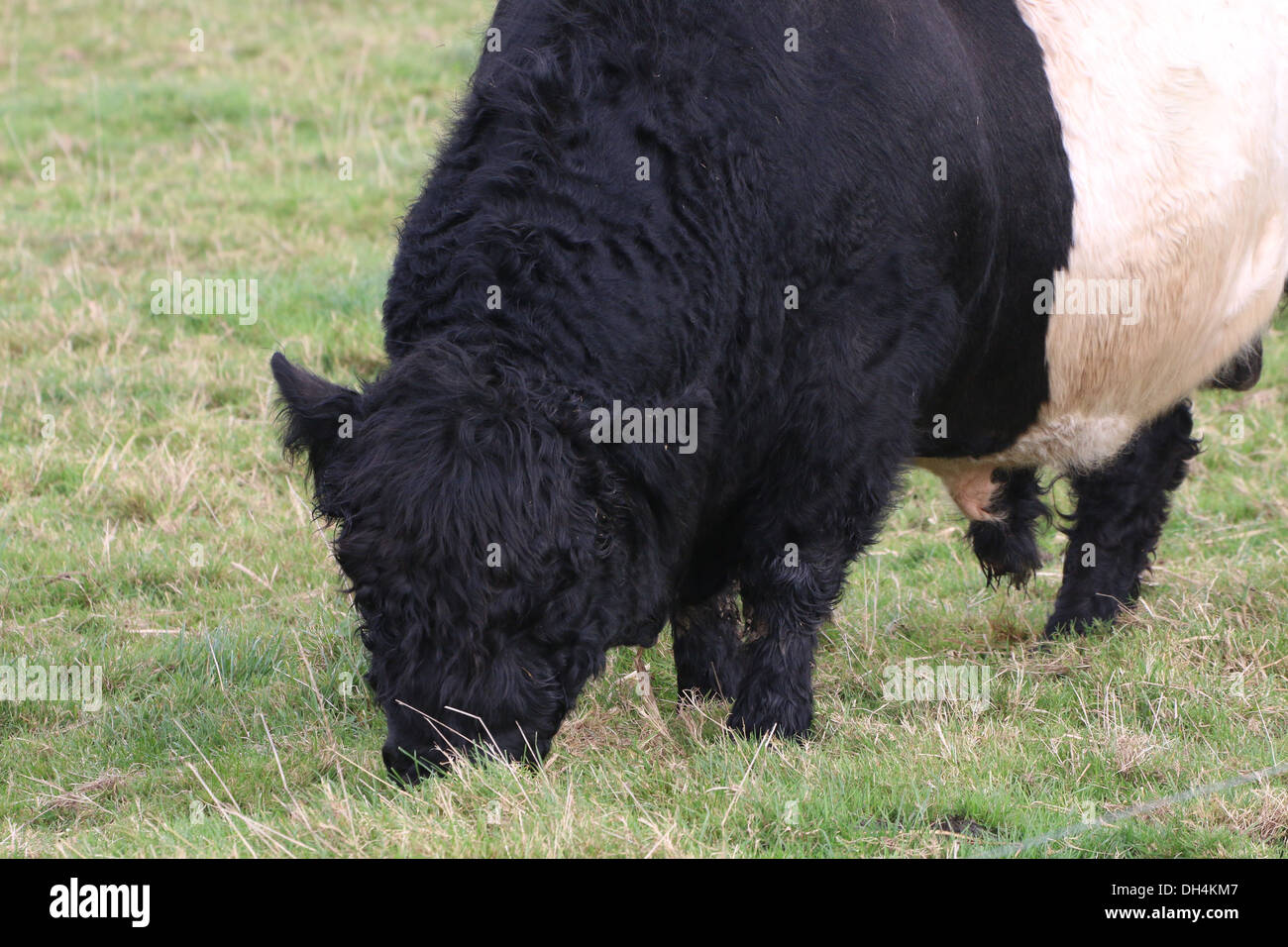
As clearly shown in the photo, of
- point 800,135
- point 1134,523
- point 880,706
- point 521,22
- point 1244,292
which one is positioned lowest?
point 880,706

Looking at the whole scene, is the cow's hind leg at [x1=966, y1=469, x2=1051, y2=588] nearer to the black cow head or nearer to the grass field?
the grass field

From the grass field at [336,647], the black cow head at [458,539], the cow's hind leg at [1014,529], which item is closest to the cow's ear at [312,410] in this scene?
the black cow head at [458,539]

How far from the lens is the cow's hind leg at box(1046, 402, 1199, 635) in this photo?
6.48m

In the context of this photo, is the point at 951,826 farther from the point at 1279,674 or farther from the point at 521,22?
the point at 521,22

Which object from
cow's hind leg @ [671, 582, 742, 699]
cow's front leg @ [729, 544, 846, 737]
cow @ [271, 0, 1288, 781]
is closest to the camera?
cow @ [271, 0, 1288, 781]

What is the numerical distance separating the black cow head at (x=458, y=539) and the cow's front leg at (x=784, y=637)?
0.84m

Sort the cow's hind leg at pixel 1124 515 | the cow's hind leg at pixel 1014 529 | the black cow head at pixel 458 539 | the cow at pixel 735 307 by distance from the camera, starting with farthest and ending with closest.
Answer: the cow's hind leg at pixel 1124 515 < the cow's hind leg at pixel 1014 529 < the cow at pixel 735 307 < the black cow head at pixel 458 539

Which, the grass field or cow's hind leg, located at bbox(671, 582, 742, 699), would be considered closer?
the grass field

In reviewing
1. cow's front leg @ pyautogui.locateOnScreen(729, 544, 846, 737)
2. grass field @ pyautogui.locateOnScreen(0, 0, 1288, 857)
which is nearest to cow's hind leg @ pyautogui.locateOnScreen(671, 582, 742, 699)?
grass field @ pyautogui.locateOnScreen(0, 0, 1288, 857)

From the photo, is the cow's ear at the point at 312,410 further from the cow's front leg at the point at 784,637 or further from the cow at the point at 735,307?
the cow's front leg at the point at 784,637

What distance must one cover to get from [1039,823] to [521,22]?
8.99 ft

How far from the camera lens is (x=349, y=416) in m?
4.10

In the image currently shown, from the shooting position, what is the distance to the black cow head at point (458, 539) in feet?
12.8
